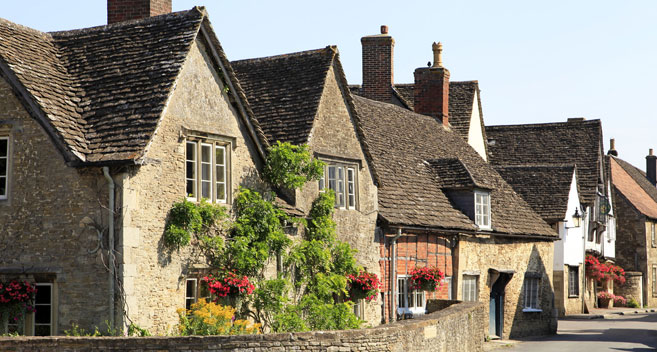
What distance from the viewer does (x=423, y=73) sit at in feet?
112

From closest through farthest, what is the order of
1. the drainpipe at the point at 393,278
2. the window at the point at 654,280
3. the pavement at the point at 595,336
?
the drainpipe at the point at 393,278
the pavement at the point at 595,336
the window at the point at 654,280

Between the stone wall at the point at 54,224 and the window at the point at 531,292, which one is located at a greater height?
the stone wall at the point at 54,224

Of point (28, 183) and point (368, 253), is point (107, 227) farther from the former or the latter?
point (368, 253)

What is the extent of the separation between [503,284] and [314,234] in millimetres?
10638

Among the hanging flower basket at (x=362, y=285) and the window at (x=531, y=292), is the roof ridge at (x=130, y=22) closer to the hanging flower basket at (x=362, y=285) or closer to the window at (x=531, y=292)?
the hanging flower basket at (x=362, y=285)

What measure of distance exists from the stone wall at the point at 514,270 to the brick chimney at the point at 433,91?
649 centimetres

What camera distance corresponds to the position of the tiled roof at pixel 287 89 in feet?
67.8

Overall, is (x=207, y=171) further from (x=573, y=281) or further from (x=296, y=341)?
(x=573, y=281)

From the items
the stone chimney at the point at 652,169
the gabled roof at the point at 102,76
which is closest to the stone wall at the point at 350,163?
the gabled roof at the point at 102,76

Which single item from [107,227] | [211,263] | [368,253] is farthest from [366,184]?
[107,227]

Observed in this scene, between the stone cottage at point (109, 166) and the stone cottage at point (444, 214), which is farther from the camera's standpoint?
the stone cottage at point (444, 214)

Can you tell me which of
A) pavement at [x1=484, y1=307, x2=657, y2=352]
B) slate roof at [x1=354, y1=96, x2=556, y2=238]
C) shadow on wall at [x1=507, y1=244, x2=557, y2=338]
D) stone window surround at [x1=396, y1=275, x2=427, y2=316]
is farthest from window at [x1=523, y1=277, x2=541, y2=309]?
stone window surround at [x1=396, y1=275, x2=427, y2=316]

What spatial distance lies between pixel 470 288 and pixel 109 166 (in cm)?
1437

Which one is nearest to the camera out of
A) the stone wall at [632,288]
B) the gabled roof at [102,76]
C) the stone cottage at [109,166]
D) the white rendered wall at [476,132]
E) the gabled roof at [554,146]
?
the stone cottage at [109,166]
